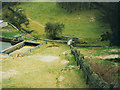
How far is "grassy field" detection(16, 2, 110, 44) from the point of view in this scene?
45297mm

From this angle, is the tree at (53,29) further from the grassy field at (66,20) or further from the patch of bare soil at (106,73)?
the patch of bare soil at (106,73)

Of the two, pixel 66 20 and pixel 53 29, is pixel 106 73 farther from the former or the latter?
pixel 66 20

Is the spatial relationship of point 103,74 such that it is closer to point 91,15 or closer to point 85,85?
point 85,85

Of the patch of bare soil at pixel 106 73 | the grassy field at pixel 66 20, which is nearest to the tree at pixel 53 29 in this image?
the grassy field at pixel 66 20

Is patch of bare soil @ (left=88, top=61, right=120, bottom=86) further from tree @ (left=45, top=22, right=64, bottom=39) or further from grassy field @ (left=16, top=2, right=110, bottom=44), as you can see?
tree @ (left=45, top=22, right=64, bottom=39)

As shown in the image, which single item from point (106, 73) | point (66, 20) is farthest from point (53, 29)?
point (106, 73)

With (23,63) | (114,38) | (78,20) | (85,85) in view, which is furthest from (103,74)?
(78,20)

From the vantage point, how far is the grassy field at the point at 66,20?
45.3m

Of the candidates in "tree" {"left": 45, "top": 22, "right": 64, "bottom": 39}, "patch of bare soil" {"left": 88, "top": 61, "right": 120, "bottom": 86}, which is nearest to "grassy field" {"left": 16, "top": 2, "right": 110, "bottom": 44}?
"tree" {"left": 45, "top": 22, "right": 64, "bottom": 39}

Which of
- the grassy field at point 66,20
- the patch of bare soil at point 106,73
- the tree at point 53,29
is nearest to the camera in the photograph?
the patch of bare soil at point 106,73

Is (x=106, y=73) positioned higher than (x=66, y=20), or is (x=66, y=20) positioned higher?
(x=66, y=20)

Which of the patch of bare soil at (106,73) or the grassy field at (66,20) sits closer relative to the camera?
the patch of bare soil at (106,73)

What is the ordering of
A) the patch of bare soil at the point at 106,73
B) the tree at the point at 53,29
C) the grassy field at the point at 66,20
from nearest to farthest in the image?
the patch of bare soil at the point at 106,73 → the tree at the point at 53,29 → the grassy field at the point at 66,20

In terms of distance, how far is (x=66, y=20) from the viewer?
5619 cm
